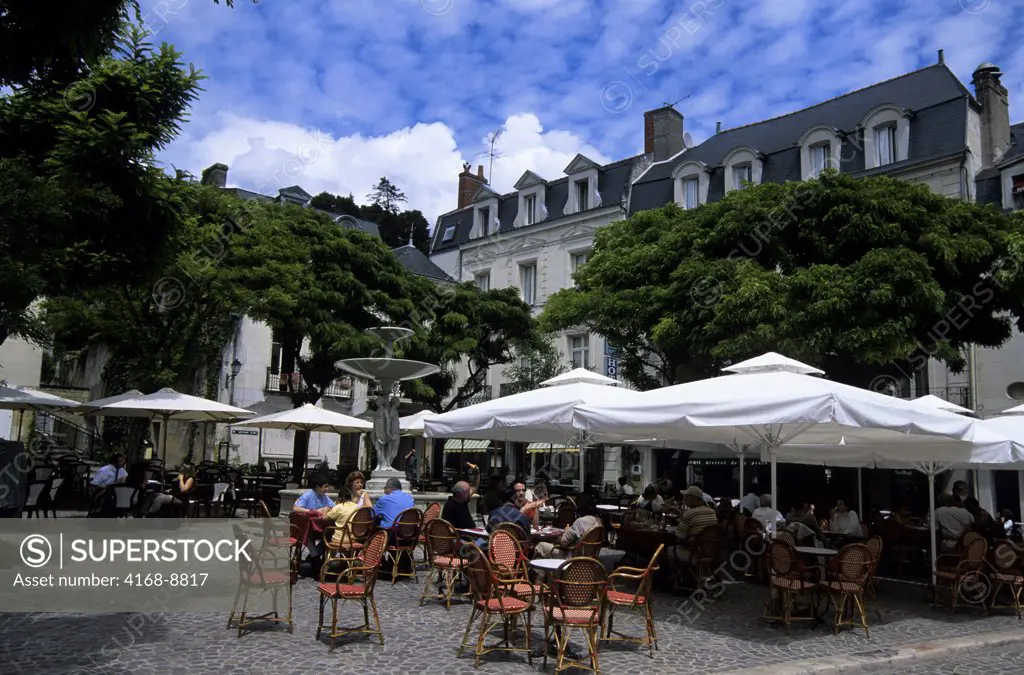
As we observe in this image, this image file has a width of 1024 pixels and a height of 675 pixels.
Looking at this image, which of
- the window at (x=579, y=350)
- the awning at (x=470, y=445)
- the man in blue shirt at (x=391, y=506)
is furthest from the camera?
the awning at (x=470, y=445)

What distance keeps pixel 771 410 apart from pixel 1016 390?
21.7 metres

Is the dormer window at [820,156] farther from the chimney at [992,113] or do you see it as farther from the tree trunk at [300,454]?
the tree trunk at [300,454]

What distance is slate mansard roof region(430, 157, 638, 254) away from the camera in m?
34.1

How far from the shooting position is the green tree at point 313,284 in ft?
68.5

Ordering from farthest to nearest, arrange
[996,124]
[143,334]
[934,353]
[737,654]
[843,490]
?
[996,124] → [843,490] → [143,334] → [934,353] → [737,654]

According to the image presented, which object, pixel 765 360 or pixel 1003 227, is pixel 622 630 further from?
pixel 1003 227

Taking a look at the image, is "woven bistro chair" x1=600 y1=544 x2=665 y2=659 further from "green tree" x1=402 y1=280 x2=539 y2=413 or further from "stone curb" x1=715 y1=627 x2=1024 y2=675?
"green tree" x1=402 y1=280 x2=539 y2=413

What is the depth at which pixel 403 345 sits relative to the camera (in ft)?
85.7

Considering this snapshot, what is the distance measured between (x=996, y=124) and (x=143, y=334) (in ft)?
86.7

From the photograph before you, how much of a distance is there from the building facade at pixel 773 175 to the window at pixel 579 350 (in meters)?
0.09

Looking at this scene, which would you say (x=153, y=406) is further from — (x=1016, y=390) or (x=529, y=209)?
(x=1016, y=390)

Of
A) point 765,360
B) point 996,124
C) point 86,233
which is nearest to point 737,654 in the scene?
point 765,360

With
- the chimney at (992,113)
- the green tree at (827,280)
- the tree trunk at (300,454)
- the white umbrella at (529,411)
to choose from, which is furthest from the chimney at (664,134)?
the white umbrella at (529,411)

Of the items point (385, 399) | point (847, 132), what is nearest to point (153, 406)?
point (385, 399)
